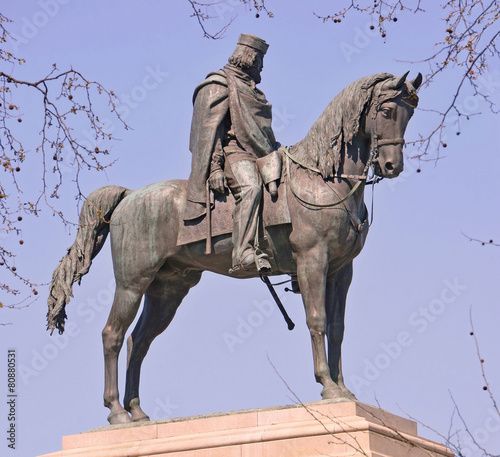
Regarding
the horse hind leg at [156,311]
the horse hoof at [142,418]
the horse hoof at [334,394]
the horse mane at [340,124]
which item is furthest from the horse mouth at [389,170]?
the horse hoof at [142,418]

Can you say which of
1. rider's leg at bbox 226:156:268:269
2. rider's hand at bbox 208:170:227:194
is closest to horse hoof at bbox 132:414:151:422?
rider's leg at bbox 226:156:268:269

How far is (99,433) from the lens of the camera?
1417cm

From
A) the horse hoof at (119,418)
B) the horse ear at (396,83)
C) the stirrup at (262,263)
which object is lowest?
the horse hoof at (119,418)

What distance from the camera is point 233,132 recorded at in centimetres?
1477

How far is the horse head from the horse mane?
13 cm

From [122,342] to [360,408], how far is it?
3.33m

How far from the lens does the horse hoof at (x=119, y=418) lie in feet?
47.4

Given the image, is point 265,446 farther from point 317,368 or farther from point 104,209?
point 104,209

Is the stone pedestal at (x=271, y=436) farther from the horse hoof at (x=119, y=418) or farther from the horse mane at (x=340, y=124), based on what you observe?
the horse mane at (x=340, y=124)

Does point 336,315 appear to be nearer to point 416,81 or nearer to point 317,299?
point 317,299

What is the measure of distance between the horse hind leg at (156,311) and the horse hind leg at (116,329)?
1.09ft

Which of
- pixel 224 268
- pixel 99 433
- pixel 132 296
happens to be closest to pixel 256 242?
pixel 224 268

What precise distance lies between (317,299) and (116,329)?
2.61m

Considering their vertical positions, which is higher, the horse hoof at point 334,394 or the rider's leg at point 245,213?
the rider's leg at point 245,213
